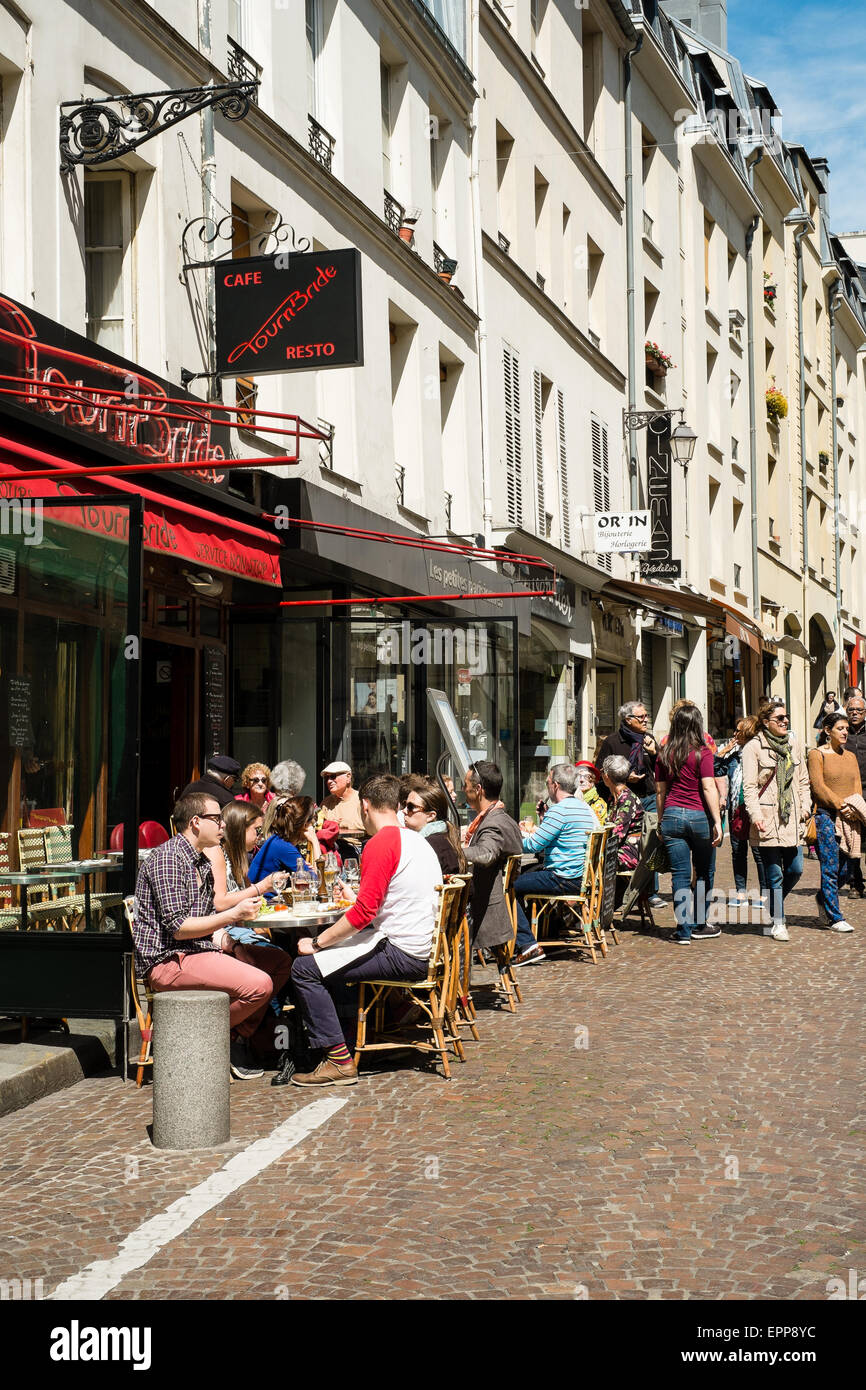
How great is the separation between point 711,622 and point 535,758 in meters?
9.65

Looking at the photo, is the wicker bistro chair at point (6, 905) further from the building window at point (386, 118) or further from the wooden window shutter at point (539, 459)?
the wooden window shutter at point (539, 459)

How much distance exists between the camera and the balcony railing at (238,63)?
13.1 meters

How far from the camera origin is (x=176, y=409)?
11859 millimetres

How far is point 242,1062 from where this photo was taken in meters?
7.77

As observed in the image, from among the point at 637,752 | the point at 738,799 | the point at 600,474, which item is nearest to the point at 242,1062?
the point at 637,752

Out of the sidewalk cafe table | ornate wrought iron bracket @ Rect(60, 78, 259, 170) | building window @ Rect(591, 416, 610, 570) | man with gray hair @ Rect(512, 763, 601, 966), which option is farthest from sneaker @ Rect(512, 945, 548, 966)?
building window @ Rect(591, 416, 610, 570)

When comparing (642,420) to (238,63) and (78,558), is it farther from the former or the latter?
(78,558)

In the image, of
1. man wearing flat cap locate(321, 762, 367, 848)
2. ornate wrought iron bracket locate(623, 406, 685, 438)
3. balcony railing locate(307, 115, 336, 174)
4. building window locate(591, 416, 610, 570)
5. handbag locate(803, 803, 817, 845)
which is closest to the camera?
man wearing flat cap locate(321, 762, 367, 848)

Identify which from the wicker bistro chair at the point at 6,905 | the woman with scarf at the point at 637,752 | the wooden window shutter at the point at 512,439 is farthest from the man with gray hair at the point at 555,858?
the wooden window shutter at the point at 512,439

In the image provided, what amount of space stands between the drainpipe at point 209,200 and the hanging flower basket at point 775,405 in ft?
88.8

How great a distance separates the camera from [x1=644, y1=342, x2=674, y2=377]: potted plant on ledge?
27.7 m

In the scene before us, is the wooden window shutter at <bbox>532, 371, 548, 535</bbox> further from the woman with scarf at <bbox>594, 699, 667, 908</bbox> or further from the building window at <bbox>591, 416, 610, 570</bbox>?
the woman with scarf at <bbox>594, 699, 667, 908</bbox>

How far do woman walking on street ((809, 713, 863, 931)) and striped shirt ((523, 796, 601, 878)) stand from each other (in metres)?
2.86
